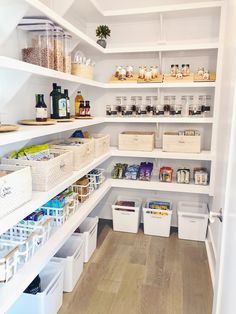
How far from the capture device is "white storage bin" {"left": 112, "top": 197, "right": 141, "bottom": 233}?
2.91 metres

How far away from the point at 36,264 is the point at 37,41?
1.35 meters

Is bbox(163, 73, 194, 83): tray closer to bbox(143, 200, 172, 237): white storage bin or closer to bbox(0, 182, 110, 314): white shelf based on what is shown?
bbox(143, 200, 172, 237): white storage bin

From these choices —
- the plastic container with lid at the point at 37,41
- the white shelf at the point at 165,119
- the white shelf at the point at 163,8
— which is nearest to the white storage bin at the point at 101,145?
the white shelf at the point at 165,119

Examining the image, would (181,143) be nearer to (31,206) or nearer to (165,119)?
(165,119)

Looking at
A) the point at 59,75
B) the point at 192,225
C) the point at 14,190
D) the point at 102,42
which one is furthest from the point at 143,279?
the point at 102,42

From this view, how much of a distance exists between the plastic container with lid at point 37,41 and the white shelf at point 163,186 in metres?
1.48

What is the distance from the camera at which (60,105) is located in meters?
1.97

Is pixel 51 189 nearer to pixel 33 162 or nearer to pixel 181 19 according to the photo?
pixel 33 162

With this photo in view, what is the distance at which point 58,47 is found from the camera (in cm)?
180

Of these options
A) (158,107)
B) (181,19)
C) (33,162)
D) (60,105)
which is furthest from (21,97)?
(181,19)

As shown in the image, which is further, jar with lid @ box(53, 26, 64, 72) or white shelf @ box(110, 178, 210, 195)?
white shelf @ box(110, 178, 210, 195)

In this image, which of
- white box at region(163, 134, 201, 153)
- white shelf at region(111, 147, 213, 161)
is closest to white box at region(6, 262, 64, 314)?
white shelf at region(111, 147, 213, 161)

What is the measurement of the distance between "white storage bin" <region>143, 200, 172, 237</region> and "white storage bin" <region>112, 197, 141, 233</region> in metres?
0.10

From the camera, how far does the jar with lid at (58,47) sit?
Answer: 178 cm
